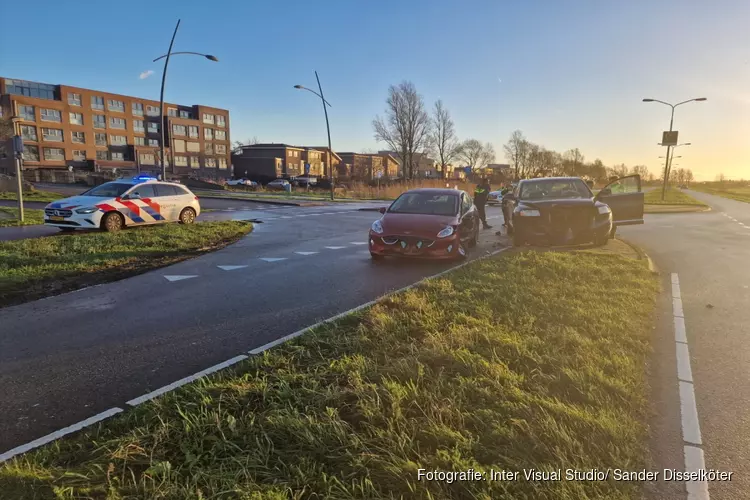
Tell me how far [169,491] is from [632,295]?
5987 mm

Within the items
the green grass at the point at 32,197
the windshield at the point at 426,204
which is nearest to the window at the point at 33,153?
the green grass at the point at 32,197

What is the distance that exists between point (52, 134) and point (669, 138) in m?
81.4

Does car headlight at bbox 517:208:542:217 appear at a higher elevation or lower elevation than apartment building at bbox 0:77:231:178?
lower

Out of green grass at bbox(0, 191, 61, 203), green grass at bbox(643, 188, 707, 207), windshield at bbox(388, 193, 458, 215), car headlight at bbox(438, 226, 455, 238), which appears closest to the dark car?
windshield at bbox(388, 193, 458, 215)

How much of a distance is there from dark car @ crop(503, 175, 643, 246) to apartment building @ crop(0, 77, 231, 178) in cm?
6299

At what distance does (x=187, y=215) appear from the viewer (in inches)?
606

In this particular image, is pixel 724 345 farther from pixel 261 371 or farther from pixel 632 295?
pixel 261 371

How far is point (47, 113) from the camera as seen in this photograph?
7256 centimetres

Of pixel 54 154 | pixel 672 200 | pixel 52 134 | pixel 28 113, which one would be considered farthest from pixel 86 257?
pixel 52 134

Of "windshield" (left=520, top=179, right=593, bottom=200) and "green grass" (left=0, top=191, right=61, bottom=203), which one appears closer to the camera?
"windshield" (left=520, top=179, right=593, bottom=200)

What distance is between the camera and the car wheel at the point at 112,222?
12844mm

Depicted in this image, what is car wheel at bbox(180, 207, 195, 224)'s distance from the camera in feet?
50.1

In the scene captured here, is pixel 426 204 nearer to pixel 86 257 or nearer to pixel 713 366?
pixel 713 366

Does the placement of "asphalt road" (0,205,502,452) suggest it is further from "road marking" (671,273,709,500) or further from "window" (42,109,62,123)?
"window" (42,109,62,123)
